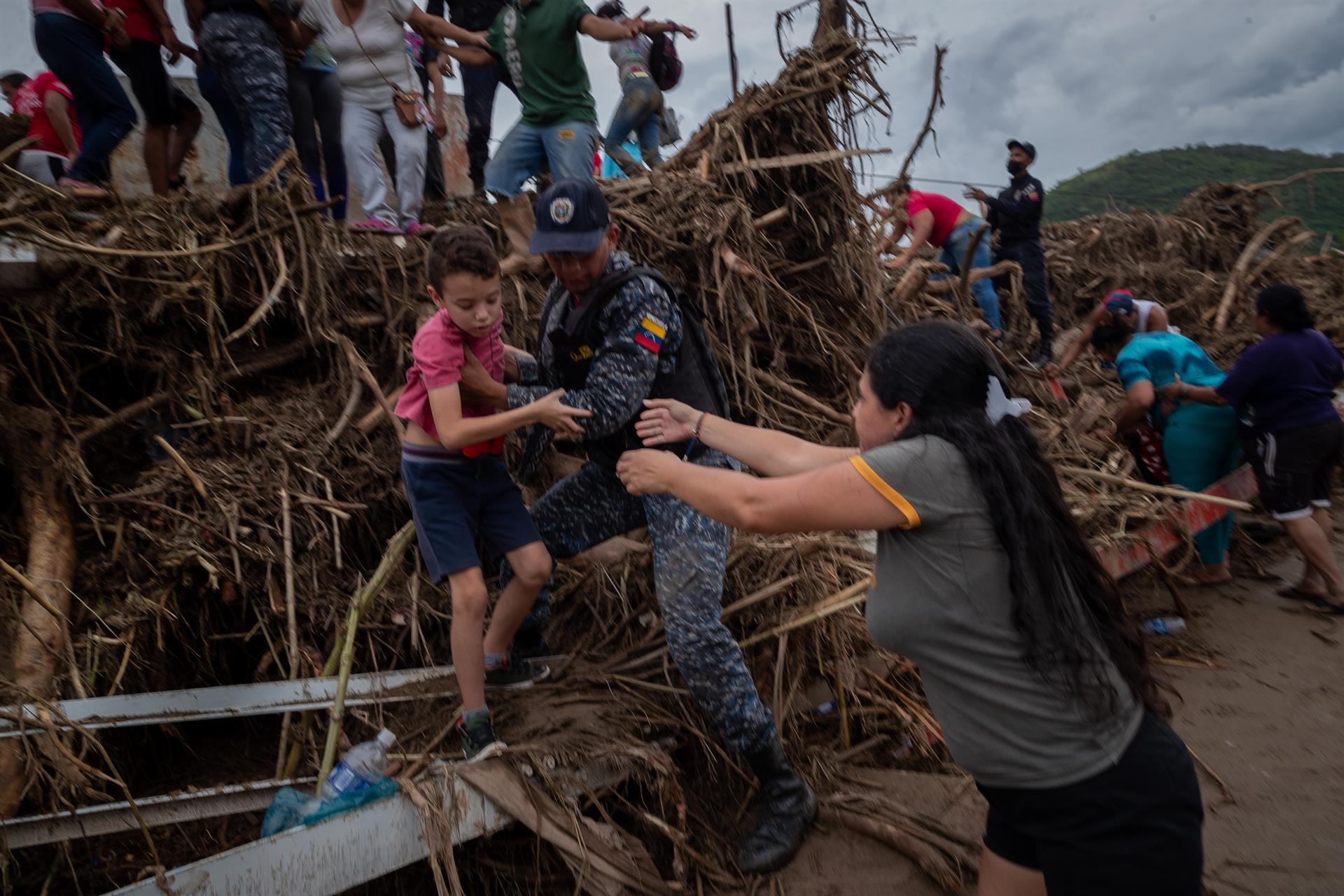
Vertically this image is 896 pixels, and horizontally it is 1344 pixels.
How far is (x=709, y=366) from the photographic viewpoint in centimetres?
336

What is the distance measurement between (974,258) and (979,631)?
7.57 meters

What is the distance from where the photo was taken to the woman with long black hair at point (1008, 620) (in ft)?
6.23

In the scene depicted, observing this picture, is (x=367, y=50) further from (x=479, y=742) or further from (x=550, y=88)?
(x=479, y=742)

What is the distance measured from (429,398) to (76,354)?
257cm

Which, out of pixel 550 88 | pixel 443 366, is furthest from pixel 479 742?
pixel 550 88

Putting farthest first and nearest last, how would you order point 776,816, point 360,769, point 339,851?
point 776,816, point 360,769, point 339,851

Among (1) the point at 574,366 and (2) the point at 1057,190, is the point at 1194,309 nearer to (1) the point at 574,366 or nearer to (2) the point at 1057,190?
(1) the point at 574,366

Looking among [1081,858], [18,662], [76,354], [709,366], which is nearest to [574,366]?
[709,366]

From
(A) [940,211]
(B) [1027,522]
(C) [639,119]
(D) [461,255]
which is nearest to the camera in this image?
(B) [1027,522]

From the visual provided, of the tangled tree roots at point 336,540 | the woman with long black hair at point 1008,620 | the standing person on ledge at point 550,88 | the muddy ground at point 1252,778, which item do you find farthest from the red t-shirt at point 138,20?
the muddy ground at point 1252,778

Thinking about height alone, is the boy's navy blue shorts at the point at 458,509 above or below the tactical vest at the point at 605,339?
below

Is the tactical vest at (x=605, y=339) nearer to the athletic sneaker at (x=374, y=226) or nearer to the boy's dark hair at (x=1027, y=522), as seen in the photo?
the boy's dark hair at (x=1027, y=522)

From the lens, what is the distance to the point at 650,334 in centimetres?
300

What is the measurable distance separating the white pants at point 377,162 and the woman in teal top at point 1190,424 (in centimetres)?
524
